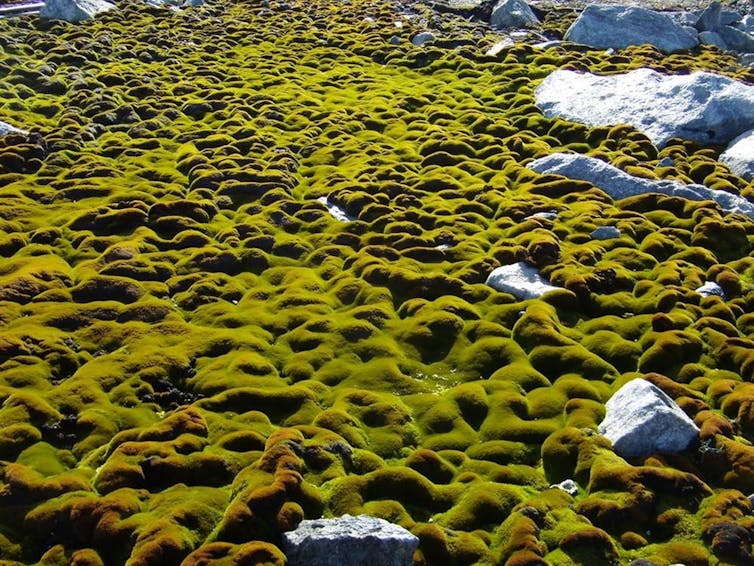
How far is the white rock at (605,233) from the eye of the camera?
83.8 feet

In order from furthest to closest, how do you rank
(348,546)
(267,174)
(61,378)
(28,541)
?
(267,174), (61,378), (28,541), (348,546)

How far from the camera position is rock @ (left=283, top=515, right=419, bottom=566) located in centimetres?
1216

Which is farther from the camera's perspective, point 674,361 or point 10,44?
point 10,44

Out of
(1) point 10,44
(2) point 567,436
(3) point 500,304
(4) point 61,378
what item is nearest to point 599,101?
(3) point 500,304

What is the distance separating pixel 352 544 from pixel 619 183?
68.5 ft

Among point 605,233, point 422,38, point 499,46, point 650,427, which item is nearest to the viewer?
point 650,427

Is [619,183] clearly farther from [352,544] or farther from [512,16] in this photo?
[512,16]

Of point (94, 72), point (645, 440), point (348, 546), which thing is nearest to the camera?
point (348, 546)

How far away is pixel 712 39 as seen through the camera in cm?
5156

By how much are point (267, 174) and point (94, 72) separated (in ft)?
63.2

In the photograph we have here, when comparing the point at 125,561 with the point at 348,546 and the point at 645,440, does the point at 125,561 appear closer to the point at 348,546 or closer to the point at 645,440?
the point at 348,546

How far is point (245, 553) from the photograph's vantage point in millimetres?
12367

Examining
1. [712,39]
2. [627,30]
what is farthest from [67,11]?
[712,39]

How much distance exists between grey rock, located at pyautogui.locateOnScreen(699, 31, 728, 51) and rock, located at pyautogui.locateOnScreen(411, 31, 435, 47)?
1746cm
